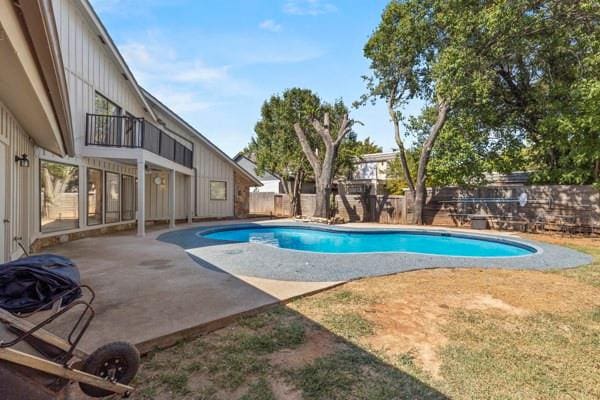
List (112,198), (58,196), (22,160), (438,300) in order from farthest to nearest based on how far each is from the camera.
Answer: (112,198), (58,196), (22,160), (438,300)

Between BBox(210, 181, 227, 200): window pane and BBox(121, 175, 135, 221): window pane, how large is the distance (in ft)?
16.1

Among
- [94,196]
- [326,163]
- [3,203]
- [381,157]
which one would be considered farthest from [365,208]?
[3,203]

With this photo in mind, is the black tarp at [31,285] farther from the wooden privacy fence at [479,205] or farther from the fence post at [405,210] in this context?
the fence post at [405,210]

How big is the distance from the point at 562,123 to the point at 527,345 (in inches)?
469

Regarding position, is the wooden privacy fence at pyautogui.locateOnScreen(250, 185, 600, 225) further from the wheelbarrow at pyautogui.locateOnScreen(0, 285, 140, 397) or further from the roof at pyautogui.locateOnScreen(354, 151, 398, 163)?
the wheelbarrow at pyautogui.locateOnScreen(0, 285, 140, 397)

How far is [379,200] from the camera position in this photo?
18.2m

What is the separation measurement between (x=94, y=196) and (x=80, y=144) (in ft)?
5.93

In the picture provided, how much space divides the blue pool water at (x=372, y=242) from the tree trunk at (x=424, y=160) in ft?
10.3

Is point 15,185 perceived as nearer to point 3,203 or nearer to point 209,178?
point 3,203

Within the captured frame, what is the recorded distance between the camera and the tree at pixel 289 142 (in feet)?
68.9

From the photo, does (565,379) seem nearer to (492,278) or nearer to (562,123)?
(492,278)

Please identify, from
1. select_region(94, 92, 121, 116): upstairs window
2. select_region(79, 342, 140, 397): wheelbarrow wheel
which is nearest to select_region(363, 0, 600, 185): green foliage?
select_region(94, 92, 121, 116): upstairs window

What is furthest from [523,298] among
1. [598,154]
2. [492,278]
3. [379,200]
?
[379,200]

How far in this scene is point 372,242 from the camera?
12.5m
